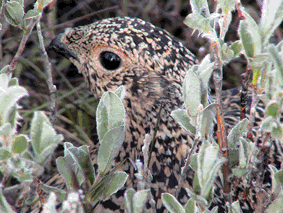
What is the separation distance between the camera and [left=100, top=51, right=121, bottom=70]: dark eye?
1340mm

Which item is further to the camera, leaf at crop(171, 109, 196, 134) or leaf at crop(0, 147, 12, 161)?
leaf at crop(171, 109, 196, 134)

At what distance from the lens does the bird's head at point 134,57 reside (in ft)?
4.30

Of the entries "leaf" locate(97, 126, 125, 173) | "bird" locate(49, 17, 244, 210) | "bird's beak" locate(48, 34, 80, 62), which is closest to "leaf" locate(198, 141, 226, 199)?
"leaf" locate(97, 126, 125, 173)

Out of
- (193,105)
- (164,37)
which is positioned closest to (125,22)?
(164,37)

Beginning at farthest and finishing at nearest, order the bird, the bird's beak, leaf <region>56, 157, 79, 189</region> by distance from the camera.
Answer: the bird's beak, the bird, leaf <region>56, 157, 79, 189</region>

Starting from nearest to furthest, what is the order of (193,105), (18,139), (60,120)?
1. (18,139)
2. (193,105)
3. (60,120)

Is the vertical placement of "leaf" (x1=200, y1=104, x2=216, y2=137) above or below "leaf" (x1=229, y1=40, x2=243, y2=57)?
below

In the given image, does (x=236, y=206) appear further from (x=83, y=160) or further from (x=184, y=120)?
(x=83, y=160)

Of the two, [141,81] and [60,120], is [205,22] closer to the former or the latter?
[141,81]

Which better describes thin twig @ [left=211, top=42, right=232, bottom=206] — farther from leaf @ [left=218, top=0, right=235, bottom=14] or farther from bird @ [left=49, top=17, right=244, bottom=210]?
bird @ [left=49, top=17, right=244, bottom=210]

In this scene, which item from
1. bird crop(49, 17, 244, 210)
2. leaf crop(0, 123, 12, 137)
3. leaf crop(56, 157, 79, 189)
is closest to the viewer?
leaf crop(0, 123, 12, 137)

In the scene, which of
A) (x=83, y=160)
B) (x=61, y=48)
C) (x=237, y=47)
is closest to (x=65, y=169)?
(x=83, y=160)

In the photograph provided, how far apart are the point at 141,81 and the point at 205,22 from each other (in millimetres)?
493

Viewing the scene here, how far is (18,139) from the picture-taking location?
0.74 m
